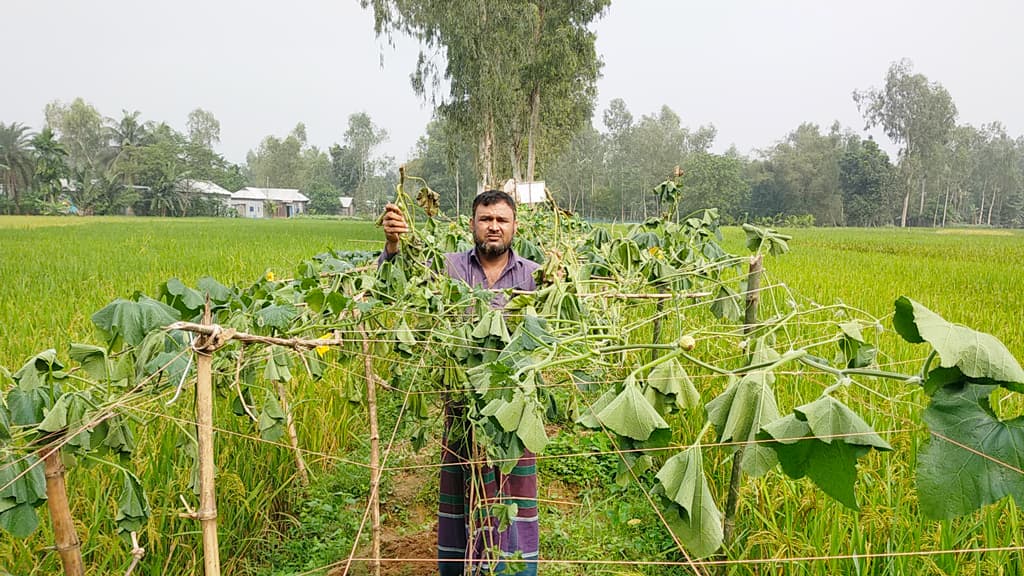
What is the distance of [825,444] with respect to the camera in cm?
69

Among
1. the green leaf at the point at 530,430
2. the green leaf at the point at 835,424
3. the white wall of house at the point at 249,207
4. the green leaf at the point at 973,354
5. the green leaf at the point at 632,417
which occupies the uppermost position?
the white wall of house at the point at 249,207

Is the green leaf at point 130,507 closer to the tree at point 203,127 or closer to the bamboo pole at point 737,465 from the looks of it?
the bamboo pole at point 737,465

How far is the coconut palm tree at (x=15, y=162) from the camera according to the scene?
121 ft

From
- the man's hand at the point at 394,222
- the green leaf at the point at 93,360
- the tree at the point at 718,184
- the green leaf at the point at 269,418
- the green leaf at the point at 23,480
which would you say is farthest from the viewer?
the tree at the point at 718,184

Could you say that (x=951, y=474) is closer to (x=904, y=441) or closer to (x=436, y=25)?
(x=904, y=441)

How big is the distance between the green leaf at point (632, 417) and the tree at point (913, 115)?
145 ft

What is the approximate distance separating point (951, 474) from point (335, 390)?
287cm

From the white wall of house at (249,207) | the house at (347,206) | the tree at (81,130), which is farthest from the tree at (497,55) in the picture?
the tree at (81,130)

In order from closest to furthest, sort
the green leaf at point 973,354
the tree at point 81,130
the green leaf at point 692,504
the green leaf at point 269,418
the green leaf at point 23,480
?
the green leaf at point 973,354
the green leaf at point 692,504
the green leaf at point 23,480
the green leaf at point 269,418
the tree at point 81,130

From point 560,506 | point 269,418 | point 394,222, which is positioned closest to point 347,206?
point 560,506

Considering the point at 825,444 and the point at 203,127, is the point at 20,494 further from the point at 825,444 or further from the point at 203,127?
the point at 203,127

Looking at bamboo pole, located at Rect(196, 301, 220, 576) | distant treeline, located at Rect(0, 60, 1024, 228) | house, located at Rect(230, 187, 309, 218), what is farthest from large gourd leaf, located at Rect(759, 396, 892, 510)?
house, located at Rect(230, 187, 309, 218)

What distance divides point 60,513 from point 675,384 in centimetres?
94

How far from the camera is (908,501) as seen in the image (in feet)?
6.37
